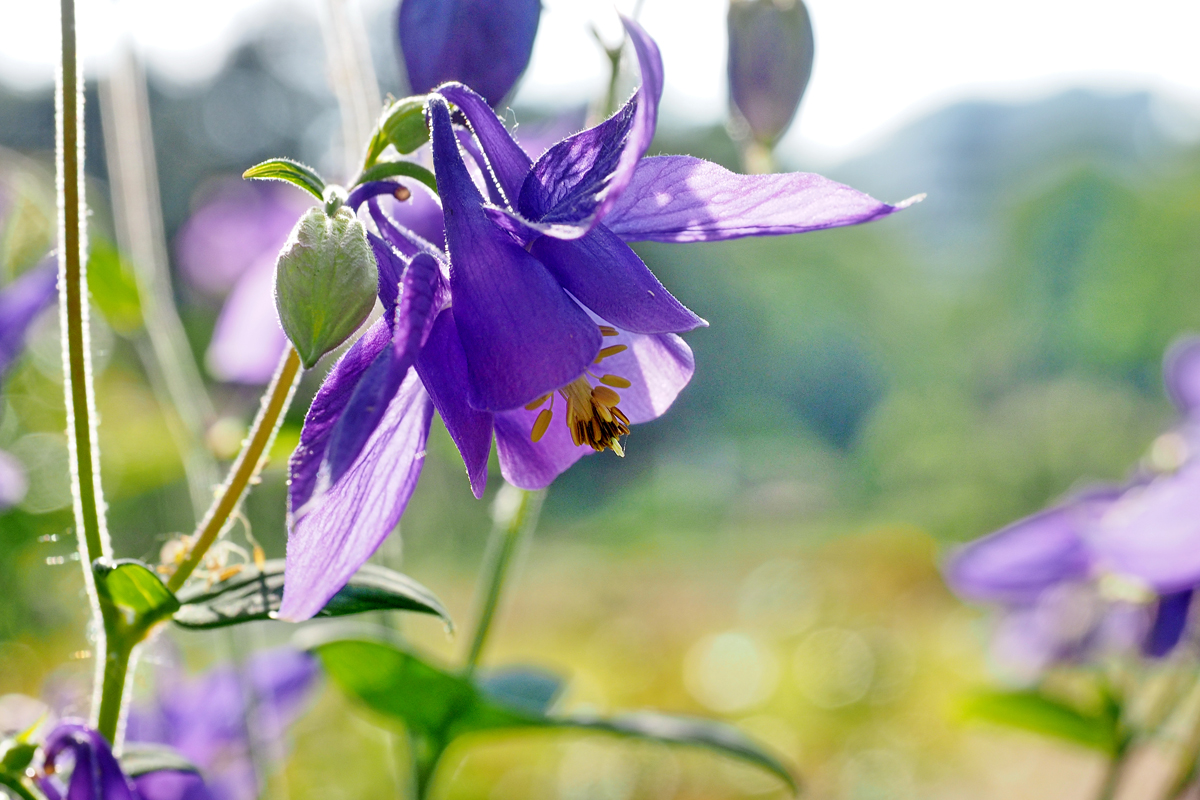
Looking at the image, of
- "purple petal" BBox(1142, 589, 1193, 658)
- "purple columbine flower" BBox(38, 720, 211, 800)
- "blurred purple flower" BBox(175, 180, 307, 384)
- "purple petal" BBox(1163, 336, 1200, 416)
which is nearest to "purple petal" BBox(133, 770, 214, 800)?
"purple columbine flower" BBox(38, 720, 211, 800)

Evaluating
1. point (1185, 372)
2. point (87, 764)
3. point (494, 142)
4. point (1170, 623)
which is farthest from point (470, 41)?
point (1185, 372)

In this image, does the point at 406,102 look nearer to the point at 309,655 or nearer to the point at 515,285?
the point at 515,285

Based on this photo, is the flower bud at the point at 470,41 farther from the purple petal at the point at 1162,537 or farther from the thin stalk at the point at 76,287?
the purple petal at the point at 1162,537

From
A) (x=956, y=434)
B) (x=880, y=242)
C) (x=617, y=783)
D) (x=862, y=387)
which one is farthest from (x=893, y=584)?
(x=880, y=242)

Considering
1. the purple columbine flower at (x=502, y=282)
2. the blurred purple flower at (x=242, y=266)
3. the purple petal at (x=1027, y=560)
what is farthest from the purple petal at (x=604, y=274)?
the purple petal at (x=1027, y=560)

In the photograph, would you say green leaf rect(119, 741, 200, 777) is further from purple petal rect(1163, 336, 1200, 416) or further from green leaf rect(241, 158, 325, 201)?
purple petal rect(1163, 336, 1200, 416)

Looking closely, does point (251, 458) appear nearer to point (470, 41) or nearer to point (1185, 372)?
point (470, 41)

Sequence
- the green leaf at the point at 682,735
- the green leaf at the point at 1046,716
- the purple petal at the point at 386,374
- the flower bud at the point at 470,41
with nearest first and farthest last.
→ the purple petal at the point at 386,374 < the flower bud at the point at 470,41 < the green leaf at the point at 682,735 < the green leaf at the point at 1046,716
